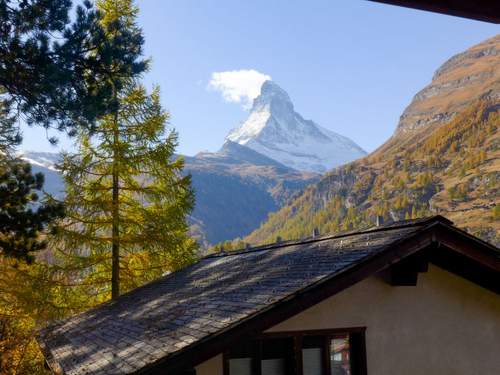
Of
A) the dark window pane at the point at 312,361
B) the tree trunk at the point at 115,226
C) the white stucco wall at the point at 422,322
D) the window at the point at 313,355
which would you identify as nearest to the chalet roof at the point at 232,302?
the white stucco wall at the point at 422,322

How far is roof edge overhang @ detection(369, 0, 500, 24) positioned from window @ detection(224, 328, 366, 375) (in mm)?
6512

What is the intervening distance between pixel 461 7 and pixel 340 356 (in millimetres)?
7362

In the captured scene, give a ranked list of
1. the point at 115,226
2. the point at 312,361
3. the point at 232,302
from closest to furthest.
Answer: the point at 232,302 < the point at 312,361 < the point at 115,226

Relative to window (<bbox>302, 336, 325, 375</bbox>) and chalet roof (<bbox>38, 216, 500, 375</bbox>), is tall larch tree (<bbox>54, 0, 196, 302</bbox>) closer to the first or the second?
chalet roof (<bbox>38, 216, 500, 375</bbox>)

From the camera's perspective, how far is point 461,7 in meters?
1.49

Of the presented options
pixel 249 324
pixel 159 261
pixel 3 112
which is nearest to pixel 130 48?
pixel 3 112

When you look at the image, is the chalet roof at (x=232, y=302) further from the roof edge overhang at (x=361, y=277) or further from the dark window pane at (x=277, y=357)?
the dark window pane at (x=277, y=357)

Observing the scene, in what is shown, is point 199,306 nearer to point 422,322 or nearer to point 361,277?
point 361,277

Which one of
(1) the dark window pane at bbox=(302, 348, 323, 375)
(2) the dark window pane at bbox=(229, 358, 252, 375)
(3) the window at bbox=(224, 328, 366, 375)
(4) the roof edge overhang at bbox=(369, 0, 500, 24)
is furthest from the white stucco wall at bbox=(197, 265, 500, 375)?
(4) the roof edge overhang at bbox=(369, 0, 500, 24)

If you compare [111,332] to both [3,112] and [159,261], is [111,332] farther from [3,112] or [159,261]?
[159,261]

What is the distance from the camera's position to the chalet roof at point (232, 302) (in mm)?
6324

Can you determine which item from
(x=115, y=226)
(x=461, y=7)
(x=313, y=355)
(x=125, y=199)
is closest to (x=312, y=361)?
(x=313, y=355)

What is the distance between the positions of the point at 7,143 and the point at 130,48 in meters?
3.92

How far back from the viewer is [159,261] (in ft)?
64.7
